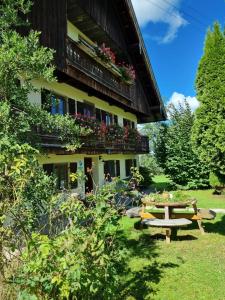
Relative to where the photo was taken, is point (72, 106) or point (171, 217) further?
point (72, 106)

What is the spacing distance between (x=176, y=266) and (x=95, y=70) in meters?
10.1

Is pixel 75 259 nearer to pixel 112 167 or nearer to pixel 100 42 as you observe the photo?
pixel 100 42

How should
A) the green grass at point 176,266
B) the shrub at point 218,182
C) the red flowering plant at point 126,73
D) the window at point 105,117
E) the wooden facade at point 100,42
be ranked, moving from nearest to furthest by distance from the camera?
the green grass at point 176,266 < the wooden facade at point 100,42 < the window at point 105,117 < the red flowering plant at point 126,73 < the shrub at point 218,182

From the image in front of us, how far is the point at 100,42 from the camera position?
1795 cm

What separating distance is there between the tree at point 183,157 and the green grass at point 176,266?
11.7 metres

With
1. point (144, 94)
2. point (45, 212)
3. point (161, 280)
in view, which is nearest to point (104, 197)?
point (45, 212)

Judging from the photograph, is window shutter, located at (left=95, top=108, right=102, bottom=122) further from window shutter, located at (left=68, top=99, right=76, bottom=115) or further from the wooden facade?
window shutter, located at (left=68, top=99, right=76, bottom=115)

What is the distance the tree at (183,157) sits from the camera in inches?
842

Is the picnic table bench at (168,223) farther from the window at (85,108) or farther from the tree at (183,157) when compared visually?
the tree at (183,157)

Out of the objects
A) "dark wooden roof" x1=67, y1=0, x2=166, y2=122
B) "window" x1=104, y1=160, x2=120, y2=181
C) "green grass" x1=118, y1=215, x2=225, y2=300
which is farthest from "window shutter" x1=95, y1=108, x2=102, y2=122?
"green grass" x1=118, y1=215, x2=225, y2=300

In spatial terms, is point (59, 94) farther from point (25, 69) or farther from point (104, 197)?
point (104, 197)

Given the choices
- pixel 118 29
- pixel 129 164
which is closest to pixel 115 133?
pixel 118 29

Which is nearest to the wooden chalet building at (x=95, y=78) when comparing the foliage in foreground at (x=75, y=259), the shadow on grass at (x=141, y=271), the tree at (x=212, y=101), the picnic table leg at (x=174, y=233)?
the shadow on grass at (x=141, y=271)

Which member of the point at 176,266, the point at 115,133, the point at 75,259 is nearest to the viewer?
the point at 75,259
